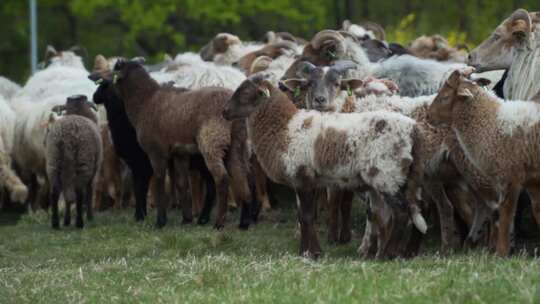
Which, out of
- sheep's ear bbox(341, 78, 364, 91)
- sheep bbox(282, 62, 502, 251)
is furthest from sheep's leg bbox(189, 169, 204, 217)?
sheep's ear bbox(341, 78, 364, 91)

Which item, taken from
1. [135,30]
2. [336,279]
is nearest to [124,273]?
[336,279]

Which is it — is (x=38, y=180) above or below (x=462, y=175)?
below

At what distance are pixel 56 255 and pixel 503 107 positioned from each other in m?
5.05

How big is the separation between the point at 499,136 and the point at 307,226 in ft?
6.71

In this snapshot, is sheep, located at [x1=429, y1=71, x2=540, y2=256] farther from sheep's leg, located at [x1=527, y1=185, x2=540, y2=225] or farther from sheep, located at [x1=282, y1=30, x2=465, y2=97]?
sheep, located at [x1=282, y1=30, x2=465, y2=97]

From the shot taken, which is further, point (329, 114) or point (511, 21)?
point (511, 21)

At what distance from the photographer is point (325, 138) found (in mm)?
11125

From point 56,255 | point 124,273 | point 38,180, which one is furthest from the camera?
point 38,180

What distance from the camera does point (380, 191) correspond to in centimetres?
1079

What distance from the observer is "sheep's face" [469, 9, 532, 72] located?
13.2 meters

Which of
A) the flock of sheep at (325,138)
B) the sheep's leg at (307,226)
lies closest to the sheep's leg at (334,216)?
the flock of sheep at (325,138)

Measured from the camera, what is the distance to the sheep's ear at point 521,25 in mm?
13031

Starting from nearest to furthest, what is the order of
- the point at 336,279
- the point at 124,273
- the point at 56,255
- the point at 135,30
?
the point at 336,279
the point at 124,273
the point at 56,255
the point at 135,30

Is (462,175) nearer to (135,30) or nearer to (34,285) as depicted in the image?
(34,285)
